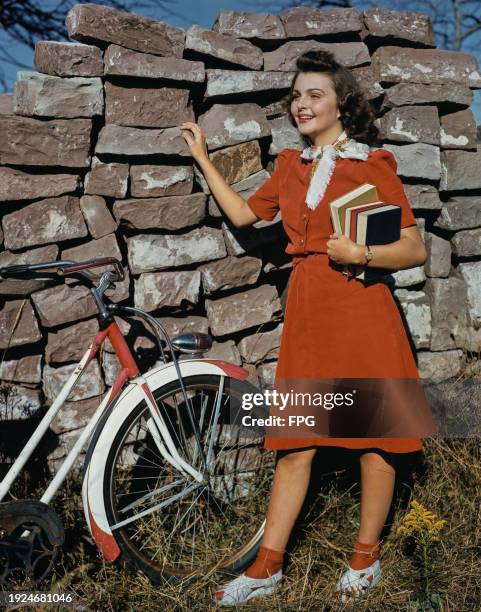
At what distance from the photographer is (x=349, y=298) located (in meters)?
2.50

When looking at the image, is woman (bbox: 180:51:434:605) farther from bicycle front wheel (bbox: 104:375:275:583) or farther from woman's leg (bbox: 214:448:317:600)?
bicycle front wheel (bbox: 104:375:275:583)

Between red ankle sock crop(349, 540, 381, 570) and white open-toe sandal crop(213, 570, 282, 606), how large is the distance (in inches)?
11.9

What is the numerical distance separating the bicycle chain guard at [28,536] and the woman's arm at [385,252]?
4.46ft

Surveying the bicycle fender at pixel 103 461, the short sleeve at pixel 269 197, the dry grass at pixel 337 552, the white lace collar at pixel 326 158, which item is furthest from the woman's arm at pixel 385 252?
the dry grass at pixel 337 552

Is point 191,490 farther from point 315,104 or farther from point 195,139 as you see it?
point 315,104

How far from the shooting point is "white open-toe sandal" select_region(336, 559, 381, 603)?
8.27 ft

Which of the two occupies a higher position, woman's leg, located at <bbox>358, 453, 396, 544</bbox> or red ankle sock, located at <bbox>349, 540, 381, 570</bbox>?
woman's leg, located at <bbox>358, 453, 396, 544</bbox>

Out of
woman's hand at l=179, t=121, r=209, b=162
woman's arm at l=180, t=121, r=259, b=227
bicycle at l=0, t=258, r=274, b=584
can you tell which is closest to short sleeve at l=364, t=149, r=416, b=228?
woman's arm at l=180, t=121, r=259, b=227

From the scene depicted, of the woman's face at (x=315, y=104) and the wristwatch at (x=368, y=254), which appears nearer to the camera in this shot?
the wristwatch at (x=368, y=254)

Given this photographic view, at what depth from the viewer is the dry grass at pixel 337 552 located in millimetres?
2469

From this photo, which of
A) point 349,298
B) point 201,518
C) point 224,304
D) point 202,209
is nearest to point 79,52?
point 202,209

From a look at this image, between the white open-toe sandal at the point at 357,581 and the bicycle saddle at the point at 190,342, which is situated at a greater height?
the bicycle saddle at the point at 190,342

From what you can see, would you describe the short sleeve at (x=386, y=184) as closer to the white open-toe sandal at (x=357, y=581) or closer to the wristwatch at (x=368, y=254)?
the wristwatch at (x=368, y=254)

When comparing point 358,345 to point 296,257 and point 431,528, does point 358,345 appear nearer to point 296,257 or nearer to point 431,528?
point 296,257
